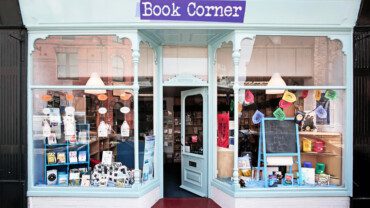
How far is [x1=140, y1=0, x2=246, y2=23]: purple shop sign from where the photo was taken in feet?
20.3

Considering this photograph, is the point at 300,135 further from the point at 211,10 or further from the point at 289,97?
the point at 211,10

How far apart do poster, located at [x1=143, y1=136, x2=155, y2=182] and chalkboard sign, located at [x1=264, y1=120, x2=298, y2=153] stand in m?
2.38

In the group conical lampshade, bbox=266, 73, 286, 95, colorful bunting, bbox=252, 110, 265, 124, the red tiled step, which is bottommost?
the red tiled step

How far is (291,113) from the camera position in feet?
22.4

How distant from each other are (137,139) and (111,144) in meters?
0.68

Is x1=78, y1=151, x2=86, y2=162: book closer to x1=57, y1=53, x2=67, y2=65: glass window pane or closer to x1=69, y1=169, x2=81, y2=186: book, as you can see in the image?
x1=69, y1=169, x2=81, y2=186: book

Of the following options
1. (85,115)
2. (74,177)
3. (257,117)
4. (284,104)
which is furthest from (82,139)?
(284,104)

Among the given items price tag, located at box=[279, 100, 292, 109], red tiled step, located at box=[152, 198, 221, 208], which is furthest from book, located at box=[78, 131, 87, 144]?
price tag, located at box=[279, 100, 292, 109]

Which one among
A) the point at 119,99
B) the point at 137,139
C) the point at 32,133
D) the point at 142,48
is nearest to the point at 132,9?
the point at 142,48

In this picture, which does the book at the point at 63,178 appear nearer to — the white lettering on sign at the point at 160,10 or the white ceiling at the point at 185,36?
the white ceiling at the point at 185,36

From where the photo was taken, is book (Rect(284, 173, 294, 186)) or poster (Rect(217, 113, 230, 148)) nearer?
book (Rect(284, 173, 294, 186))

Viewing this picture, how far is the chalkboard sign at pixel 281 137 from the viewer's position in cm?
677

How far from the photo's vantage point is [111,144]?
691 centimetres

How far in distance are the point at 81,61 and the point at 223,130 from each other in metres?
3.30
